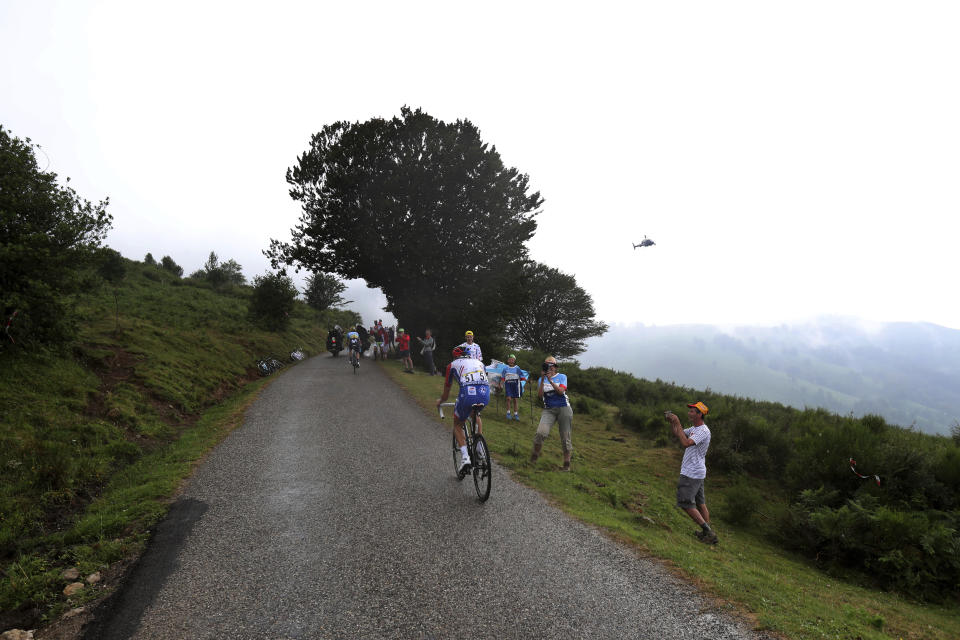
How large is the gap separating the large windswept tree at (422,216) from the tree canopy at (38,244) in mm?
15100

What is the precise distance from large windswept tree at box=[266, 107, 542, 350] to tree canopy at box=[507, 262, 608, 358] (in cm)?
1813

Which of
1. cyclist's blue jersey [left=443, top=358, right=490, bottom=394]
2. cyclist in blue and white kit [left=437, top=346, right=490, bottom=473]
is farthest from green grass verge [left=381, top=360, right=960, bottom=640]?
cyclist's blue jersey [left=443, top=358, right=490, bottom=394]

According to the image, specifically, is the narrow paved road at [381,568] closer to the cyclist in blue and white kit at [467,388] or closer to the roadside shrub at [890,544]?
the cyclist in blue and white kit at [467,388]

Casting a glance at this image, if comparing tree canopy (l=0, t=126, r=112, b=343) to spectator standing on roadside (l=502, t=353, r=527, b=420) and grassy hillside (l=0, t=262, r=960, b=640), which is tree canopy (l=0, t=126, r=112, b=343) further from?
spectator standing on roadside (l=502, t=353, r=527, b=420)

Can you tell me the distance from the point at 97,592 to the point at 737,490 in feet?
35.8

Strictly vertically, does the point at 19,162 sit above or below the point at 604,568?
above

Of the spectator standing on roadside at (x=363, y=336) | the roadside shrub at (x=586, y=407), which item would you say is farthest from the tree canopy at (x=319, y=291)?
the roadside shrub at (x=586, y=407)

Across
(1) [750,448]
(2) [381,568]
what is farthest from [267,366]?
(1) [750,448]

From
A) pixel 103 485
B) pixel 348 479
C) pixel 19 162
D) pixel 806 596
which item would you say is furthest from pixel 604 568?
pixel 19 162

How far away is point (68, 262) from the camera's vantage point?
9781mm

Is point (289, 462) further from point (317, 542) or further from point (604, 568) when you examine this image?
point (604, 568)

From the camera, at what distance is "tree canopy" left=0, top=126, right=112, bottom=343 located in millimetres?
8789

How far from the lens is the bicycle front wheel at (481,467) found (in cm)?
608

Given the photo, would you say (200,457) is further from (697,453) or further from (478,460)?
(697,453)
